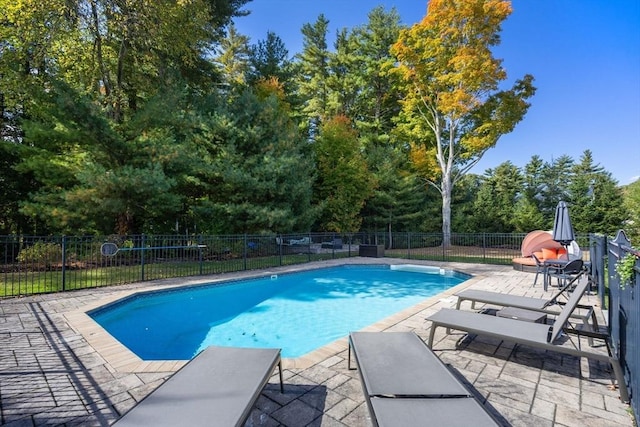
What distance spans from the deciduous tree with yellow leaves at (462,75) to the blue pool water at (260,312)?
346 inches

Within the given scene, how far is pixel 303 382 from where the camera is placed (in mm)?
3174

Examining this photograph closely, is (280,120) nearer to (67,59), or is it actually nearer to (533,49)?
(67,59)

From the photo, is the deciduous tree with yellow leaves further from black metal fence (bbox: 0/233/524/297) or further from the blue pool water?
the blue pool water

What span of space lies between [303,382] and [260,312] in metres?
4.97

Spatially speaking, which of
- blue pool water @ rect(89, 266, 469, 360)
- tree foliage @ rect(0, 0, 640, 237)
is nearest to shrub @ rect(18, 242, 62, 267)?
tree foliage @ rect(0, 0, 640, 237)

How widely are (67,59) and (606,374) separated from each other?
19985 mm

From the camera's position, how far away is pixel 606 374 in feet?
11.0

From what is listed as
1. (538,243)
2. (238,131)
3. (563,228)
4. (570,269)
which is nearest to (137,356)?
(570,269)

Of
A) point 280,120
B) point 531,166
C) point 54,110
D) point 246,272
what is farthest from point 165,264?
point 531,166

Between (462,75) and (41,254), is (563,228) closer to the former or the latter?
(462,75)

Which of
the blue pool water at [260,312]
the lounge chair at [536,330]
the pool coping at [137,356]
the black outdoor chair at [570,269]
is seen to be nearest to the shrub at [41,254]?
the pool coping at [137,356]

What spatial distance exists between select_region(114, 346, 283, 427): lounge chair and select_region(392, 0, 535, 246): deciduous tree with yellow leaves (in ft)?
52.0

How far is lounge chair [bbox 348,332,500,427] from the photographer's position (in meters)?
1.88

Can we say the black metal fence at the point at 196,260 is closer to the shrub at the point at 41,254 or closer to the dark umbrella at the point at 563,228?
the shrub at the point at 41,254
